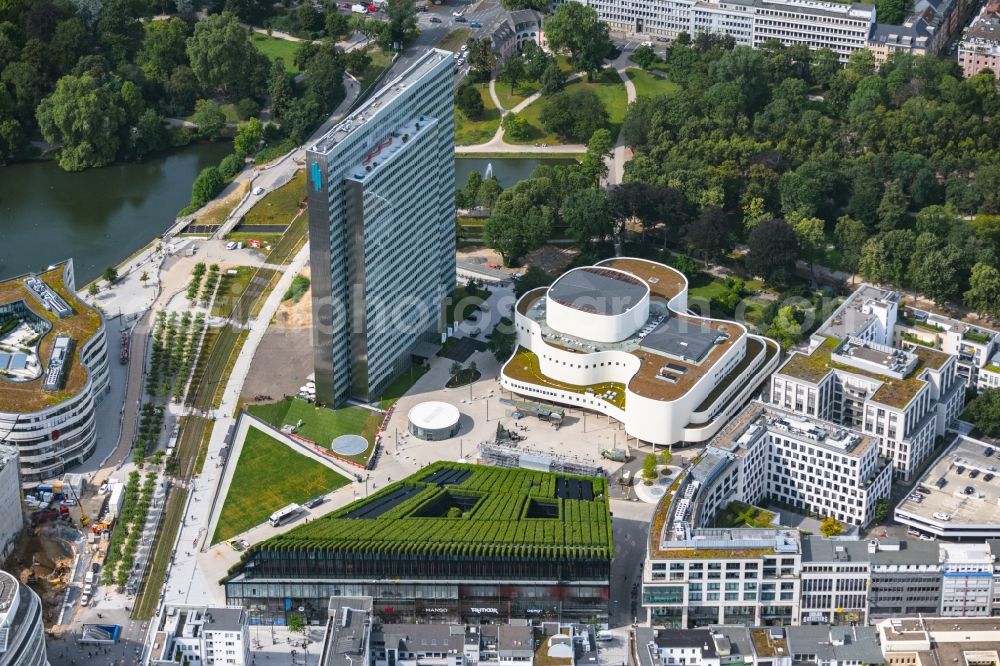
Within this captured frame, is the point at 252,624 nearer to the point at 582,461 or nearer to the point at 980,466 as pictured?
the point at 582,461

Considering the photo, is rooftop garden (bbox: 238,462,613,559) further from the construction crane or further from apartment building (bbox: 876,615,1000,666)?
apartment building (bbox: 876,615,1000,666)

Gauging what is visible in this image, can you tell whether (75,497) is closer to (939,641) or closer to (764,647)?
(764,647)

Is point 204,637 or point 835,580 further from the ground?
point 835,580

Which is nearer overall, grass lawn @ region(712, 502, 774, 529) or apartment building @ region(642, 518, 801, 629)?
apartment building @ region(642, 518, 801, 629)

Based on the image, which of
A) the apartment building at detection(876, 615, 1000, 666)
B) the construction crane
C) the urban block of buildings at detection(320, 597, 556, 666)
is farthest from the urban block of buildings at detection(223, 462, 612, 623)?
the apartment building at detection(876, 615, 1000, 666)

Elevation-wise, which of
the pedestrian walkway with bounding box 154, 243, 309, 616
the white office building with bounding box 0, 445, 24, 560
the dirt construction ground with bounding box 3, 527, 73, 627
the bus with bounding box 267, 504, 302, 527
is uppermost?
the white office building with bounding box 0, 445, 24, 560

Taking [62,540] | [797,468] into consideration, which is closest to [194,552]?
[62,540]
